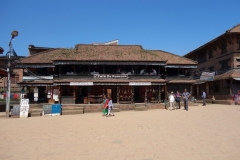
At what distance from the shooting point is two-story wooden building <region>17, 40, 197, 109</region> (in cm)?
2266

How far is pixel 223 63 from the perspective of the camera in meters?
28.3

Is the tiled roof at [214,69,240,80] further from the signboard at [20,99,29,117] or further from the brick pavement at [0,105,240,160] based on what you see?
the signboard at [20,99,29,117]

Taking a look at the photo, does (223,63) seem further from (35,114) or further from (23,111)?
(23,111)

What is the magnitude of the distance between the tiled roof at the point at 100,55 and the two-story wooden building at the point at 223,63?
8368 mm

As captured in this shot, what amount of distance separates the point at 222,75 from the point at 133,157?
24.9m

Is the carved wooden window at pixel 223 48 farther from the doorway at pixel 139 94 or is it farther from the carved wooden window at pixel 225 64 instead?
the doorway at pixel 139 94

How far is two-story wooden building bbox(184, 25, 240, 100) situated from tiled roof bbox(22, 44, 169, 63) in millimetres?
8368

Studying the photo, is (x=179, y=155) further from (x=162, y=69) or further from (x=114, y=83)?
(x=162, y=69)

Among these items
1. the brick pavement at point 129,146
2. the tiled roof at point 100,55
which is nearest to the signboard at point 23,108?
the tiled roof at point 100,55

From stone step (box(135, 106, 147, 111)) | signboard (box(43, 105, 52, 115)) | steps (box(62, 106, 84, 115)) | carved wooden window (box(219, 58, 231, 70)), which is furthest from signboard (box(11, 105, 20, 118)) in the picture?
carved wooden window (box(219, 58, 231, 70))

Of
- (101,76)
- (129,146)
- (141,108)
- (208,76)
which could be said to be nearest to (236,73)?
(208,76)

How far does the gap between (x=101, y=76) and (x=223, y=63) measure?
17.4m

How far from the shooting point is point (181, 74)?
1055 inches

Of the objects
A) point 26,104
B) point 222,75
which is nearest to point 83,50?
point 26,104
